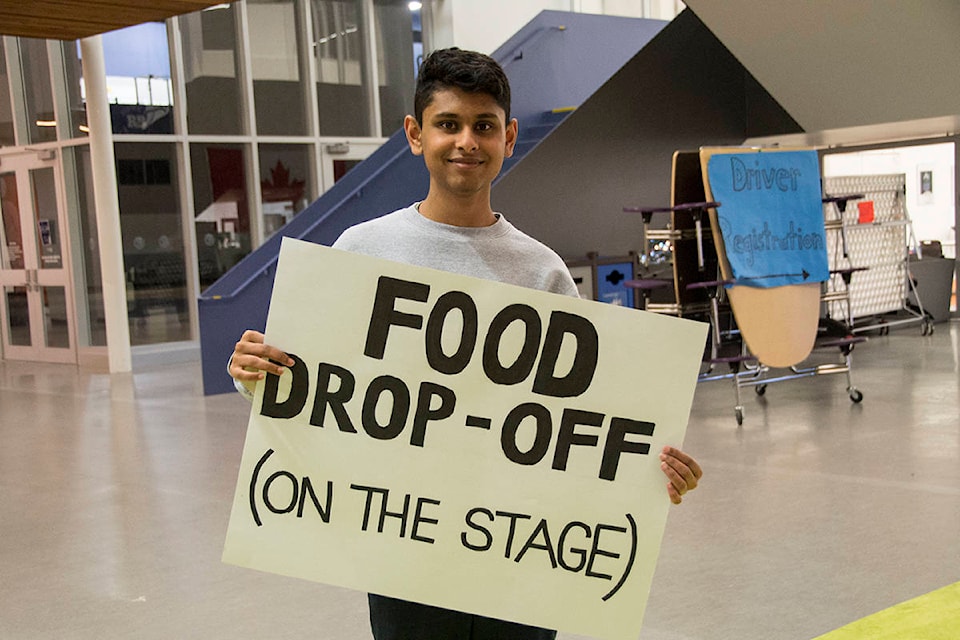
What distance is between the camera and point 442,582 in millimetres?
1754

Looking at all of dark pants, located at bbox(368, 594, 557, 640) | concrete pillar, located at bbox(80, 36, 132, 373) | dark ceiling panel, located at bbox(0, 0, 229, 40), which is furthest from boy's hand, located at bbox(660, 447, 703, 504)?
concrete pillar, located at bbox(80, 36, 132, 373)

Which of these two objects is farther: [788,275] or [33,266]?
[33,266]

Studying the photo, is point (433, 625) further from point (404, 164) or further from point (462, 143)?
point (404, 164)

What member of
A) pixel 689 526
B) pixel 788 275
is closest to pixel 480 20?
pixel 788 275

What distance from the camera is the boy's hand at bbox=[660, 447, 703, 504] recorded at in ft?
Answer: 5.77

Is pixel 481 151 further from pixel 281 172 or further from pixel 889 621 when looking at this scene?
pixel 281 172

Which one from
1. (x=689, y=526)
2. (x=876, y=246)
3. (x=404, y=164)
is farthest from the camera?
(x=876, y=246)

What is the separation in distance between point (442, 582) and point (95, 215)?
10361 mm

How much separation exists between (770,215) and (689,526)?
10.3 ft

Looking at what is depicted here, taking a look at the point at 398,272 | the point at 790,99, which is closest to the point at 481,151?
the point at 398,272

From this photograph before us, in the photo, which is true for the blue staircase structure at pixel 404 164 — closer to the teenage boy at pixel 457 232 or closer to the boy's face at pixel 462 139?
the teenage boy at pixel 457 232

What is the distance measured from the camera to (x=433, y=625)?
1797 millimetres

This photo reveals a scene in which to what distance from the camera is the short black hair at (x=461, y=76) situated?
1.69 meters

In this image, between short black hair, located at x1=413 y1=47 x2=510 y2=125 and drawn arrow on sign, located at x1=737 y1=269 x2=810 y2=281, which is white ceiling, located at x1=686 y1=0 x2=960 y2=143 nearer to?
drawn arrow on sign, located at x1=737 y1=269 x2=810 y2=281
